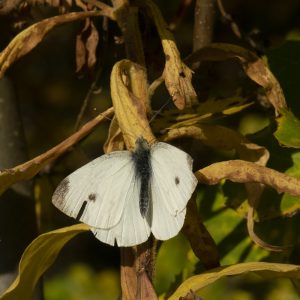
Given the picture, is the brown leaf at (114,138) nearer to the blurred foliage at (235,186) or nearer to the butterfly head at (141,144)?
the butterfly head at (141,144)

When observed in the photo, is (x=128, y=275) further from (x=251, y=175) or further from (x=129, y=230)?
(x=251, y=175)

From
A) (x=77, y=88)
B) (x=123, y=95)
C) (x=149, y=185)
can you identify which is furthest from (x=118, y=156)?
(x=77, y=88)

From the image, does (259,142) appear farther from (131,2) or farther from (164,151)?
(131,2)

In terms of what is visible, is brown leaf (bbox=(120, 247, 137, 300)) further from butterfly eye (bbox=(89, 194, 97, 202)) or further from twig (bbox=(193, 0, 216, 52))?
twig (bbox=(193, 0, 216, 52))

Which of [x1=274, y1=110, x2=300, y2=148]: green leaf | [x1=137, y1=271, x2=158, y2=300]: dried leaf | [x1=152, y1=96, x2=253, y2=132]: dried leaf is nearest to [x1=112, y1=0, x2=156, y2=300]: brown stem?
[x1=137, y1=271, x2=158, y2=300]: dried leaf

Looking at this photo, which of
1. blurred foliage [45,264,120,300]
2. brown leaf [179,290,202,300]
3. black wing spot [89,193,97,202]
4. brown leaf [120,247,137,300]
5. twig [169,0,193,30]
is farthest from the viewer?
blurred foliage [45,264,120,300]

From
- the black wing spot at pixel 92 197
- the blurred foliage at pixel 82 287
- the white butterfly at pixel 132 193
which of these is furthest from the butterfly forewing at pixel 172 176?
the blurred foliage at pixel 82 287
